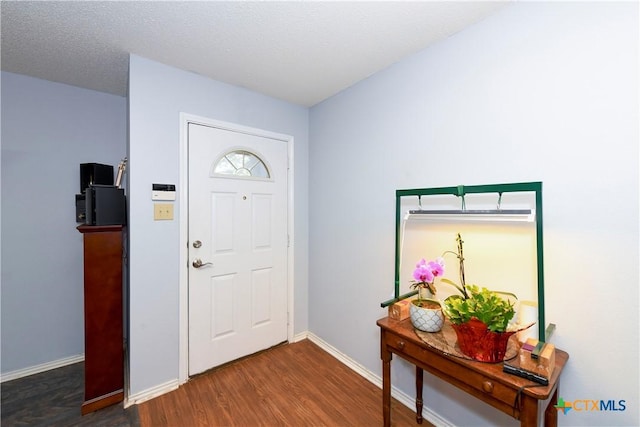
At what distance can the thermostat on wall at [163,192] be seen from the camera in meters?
1.87

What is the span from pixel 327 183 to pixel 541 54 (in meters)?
1.67

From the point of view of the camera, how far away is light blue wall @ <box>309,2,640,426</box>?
1043 millimetres

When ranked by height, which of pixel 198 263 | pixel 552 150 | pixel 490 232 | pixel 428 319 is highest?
pixel 552 150

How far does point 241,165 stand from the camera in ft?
7.68

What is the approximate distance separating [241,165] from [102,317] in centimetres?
150

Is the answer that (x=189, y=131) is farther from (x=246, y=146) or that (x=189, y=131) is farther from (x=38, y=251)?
(x=38, y=251)

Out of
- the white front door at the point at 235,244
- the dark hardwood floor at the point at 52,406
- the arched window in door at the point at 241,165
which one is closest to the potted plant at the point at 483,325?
the white front door at the point at 235,244

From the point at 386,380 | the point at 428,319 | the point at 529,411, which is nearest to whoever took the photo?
the point at 529,411

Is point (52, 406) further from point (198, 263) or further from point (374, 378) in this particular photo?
point (374, 378)

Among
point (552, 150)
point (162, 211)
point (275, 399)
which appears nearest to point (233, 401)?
point (275, 399)

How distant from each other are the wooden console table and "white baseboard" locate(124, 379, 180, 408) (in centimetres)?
157

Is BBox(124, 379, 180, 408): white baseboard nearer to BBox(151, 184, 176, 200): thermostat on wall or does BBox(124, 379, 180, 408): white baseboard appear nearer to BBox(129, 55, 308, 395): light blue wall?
BBox(129, 55, 308, 395): light blue wall

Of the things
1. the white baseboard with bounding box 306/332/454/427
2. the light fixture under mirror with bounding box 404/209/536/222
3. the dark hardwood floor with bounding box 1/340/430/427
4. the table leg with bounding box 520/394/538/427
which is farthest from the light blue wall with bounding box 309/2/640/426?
the table leg with bounding box 520/394/538/427

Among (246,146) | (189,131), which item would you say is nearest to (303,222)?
(246,146)
